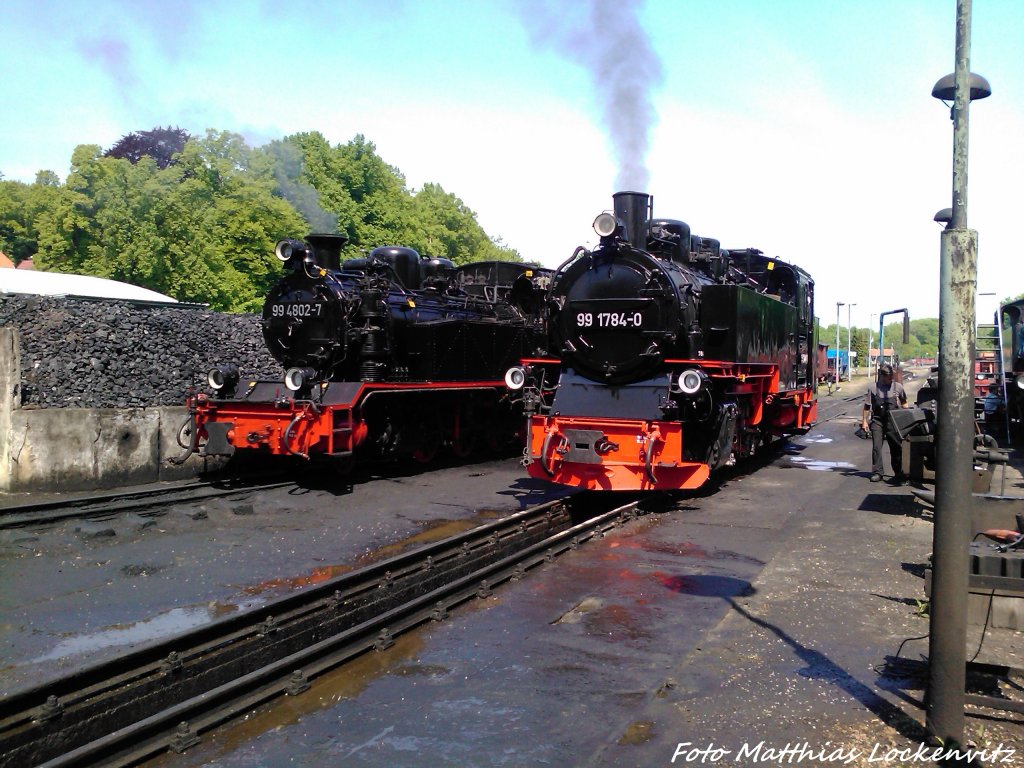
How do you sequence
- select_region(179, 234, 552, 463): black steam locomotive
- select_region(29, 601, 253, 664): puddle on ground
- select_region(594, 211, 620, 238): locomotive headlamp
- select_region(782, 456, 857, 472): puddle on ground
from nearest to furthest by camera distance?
select_region(29, 601, 253, 664): puddle on ground, select_region(594, 211, 620, 238): locomotive headlamp, select_region(179, 234, 552, 463): black steam locomotive, select_region(782, 456, 857, 472): puddle on ground

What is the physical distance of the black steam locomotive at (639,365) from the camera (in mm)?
9219

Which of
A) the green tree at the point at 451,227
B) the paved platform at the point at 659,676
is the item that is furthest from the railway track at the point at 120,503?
the green tree at the point at 451,227

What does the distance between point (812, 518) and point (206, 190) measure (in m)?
25.0

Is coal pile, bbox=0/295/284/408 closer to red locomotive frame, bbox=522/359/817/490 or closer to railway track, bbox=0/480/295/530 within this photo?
railway track, bbox=0/480/295/530

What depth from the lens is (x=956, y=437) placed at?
3.71m

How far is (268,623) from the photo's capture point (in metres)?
5.53

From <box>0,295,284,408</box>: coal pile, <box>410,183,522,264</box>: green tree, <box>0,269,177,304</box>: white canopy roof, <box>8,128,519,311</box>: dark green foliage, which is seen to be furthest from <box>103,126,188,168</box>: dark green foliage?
<box>0,295,284,408</box>: coal pile

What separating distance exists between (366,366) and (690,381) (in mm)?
5165

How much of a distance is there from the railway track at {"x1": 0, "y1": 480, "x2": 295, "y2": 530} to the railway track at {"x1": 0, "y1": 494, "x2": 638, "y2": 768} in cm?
443

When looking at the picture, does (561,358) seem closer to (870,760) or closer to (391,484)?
(391,484)

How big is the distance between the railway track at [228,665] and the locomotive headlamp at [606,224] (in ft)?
12.9

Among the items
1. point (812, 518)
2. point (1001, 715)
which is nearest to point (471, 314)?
point (812, 518)

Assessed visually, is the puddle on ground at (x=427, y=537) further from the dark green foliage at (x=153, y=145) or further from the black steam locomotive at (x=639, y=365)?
the dark green foliage at (x=153, y=145)

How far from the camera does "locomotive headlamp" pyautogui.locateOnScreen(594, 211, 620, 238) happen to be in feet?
31.6
